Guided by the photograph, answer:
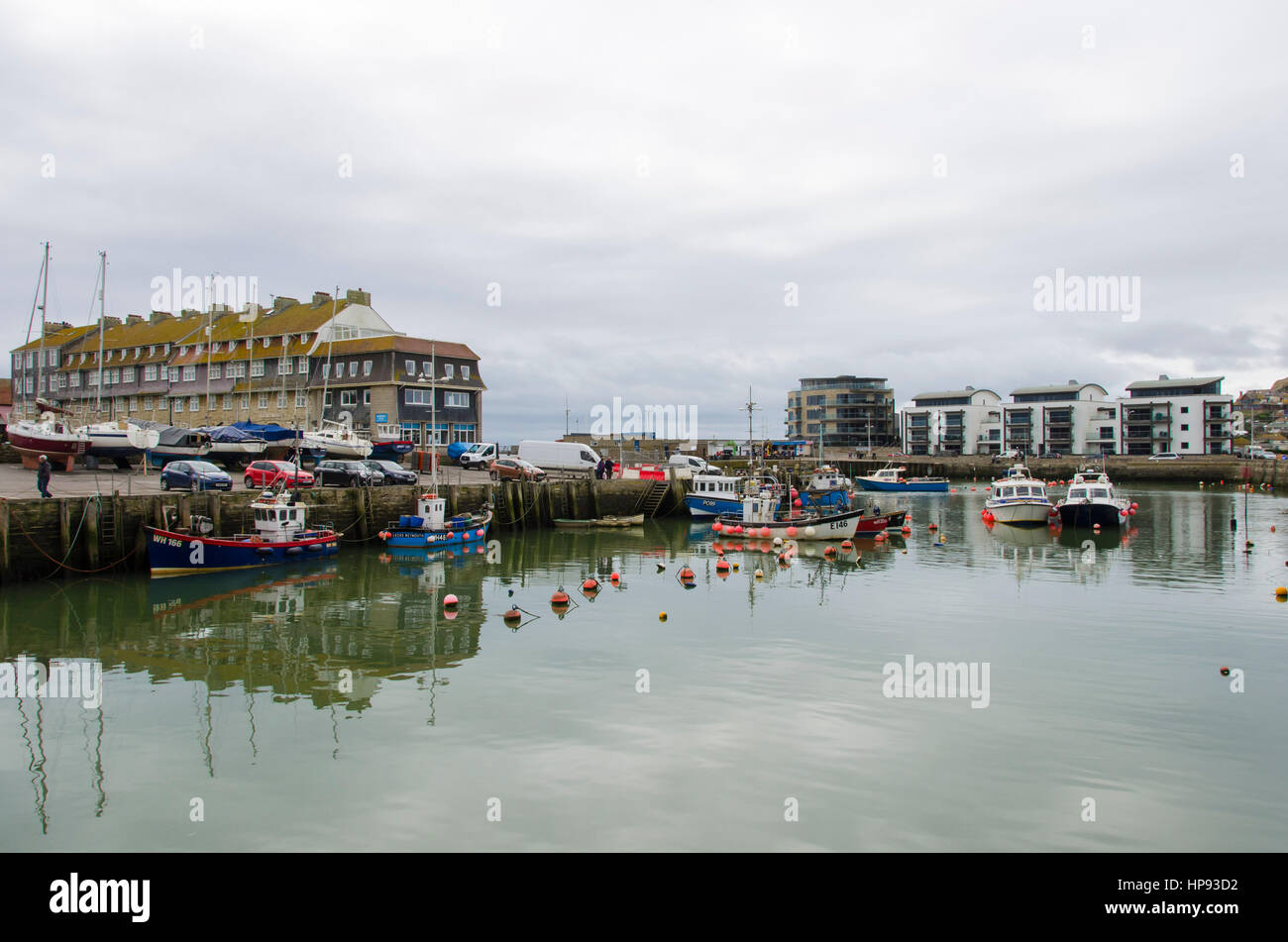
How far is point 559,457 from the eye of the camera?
200 ft

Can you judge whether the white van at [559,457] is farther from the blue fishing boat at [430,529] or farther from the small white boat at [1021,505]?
the small white boat at [1021,505]

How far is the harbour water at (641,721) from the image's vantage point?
11195mm

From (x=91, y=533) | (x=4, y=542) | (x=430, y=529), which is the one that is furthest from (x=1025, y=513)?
(x=4, y=542)

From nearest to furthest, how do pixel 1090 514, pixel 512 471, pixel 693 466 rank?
pixel 1090 514 → pixel 512 471 → pixel 693 466

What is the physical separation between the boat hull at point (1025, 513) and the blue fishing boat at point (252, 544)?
38.3m

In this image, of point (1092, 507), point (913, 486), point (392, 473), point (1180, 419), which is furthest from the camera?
point (1180, 419)

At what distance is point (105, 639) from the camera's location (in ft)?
69.1

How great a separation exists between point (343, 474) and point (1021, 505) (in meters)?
38.7

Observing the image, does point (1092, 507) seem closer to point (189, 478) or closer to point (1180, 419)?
point (189, 478)

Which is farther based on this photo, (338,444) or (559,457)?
(559,457)

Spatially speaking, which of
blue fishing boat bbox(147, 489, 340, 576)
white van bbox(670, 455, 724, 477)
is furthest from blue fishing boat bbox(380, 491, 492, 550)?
white van bbox(670, 455, 724, 477)
